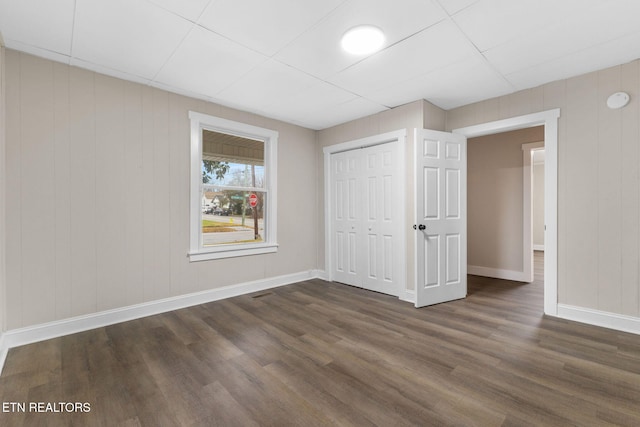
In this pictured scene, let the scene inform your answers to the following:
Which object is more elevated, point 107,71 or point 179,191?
point 107,71

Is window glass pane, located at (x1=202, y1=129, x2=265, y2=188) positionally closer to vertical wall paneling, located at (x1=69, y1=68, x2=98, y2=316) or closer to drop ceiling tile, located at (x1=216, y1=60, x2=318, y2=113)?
drop ceiling tile, located at (x1=216, y1=60, x2=318, y2=113)

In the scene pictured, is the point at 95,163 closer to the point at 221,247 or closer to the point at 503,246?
the point at 221,247

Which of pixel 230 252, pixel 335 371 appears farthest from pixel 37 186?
pixel 335 371

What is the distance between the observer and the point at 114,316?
291 cm

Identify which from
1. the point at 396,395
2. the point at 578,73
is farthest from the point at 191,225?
the point at 578,73

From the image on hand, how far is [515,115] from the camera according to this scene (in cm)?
334

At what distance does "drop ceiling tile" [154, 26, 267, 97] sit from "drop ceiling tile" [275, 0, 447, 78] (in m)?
0.38

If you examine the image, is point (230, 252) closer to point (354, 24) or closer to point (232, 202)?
point (232, 202)

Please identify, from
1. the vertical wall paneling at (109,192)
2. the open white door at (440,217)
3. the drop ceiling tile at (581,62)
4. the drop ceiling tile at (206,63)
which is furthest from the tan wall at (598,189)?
the vertical wall paneling at (109,192)

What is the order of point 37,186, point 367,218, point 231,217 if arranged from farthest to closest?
point 367,218, point 231,217, point 37,186

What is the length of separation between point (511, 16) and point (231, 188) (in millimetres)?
3420

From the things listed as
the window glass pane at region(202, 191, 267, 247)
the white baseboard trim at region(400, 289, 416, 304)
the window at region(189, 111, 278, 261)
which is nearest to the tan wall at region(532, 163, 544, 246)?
the white baseboard trim at region(400, 289, 416, 304)

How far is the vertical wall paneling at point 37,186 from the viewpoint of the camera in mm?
2488

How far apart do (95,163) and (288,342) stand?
8.60 ft
